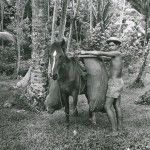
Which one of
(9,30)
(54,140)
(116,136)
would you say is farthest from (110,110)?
(9,30)

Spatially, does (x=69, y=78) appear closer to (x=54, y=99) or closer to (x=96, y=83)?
(x=96, y=83)

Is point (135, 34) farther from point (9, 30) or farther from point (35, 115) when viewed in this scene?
point (35, 115)

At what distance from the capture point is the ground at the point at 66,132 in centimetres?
976

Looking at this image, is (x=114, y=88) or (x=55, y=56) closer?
(x=55, y=56)

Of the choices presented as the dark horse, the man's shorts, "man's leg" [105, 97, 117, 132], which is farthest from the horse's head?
"man's leg" [105, 97, 117, 132]

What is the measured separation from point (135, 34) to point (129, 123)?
81.1ft

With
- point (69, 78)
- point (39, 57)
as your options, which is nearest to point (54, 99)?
point (69, 78)

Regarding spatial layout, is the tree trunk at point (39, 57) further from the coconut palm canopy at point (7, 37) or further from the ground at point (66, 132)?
the coconut palm canopy at point (7, 37)

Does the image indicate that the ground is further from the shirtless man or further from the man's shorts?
the man's shorts

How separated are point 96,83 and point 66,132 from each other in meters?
1.70

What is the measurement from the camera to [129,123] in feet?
41.7

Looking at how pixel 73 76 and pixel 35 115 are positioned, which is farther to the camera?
pixel 35 115

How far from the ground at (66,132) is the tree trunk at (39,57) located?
0.89 metres

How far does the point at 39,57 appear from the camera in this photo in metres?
14.9
